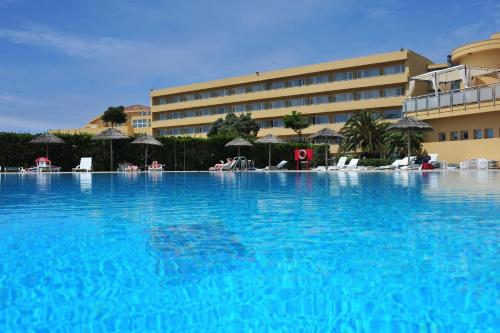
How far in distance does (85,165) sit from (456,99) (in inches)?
958

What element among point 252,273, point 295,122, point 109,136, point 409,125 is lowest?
point 252,273

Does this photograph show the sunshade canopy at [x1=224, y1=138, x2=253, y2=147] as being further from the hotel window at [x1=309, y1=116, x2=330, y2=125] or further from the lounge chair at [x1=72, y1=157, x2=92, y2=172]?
the hotel window at [x1=309, y1=116, x2=330, y2=125]

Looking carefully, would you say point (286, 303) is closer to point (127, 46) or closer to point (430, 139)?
point (127, 46)

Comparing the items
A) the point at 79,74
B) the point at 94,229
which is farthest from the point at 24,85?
the point at 94,229

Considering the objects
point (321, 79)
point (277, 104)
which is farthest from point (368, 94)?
point (277, 104)

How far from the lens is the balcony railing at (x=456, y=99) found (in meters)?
28.9

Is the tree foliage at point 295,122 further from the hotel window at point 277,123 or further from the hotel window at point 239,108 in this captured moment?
the hotel window at point 239,108

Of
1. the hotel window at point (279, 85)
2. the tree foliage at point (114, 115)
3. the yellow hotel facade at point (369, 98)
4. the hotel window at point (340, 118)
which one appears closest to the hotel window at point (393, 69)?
the yellow hotel facade at point (369, 98)

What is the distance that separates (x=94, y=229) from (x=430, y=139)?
32.3 meters

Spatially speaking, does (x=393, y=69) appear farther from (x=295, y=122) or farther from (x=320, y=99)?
(x=295, y=122)

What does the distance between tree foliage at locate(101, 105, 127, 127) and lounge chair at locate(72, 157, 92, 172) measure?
224 ft

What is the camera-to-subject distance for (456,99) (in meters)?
30.8

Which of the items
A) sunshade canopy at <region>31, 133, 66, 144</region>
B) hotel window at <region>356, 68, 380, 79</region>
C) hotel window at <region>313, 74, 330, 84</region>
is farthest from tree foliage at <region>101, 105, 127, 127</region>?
sunshade canopy at <region>31, 133, 66, 144</region>

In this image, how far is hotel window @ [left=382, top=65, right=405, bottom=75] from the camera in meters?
48.4
